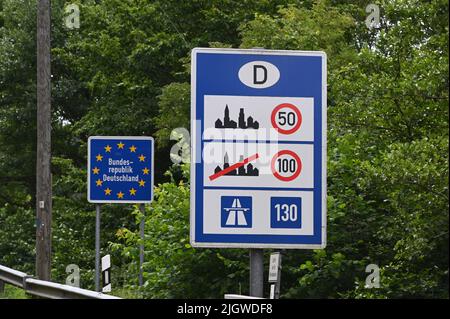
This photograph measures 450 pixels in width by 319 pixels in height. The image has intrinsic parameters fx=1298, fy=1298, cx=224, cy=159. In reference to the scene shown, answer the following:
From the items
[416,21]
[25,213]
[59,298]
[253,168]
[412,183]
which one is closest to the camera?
[253,168]

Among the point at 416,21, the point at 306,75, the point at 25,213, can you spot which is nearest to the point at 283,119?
the point at 306,75

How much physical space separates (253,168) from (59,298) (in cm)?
349

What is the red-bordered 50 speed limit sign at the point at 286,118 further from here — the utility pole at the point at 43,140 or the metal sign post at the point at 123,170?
the utility pole at the point at 43,140

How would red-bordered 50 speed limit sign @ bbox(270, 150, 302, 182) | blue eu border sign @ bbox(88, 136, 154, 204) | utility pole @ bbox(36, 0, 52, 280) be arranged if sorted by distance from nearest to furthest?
red-bordered 50 speed limit sign @ bbox(270, 150, 302, 182), blue eu border sign @ bbox(88, 136, 154, 204), utility pole @ bbox(36, 0, 52, 280)

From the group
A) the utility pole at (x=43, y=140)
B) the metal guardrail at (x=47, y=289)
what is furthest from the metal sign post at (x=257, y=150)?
the utility pole at (x=43, y=140)

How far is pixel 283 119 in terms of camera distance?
11070 mm

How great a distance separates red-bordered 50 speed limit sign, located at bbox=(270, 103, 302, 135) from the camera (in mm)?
11031

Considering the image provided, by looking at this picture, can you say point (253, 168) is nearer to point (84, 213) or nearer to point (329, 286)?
point (329, 286)

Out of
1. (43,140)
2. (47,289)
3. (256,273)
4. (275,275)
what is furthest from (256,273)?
(43,140)

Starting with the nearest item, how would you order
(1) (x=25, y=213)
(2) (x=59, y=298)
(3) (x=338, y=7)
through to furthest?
(2) (x=59, y=298) → (3) (x=338, y=7) → (1) (x=25, y=213)

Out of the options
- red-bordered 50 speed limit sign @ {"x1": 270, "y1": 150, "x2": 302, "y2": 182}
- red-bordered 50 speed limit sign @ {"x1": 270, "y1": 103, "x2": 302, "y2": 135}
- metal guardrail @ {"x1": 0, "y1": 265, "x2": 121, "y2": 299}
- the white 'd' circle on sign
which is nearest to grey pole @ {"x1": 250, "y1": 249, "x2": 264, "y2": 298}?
red-bordered 50 speed limit sign @ {"x1": 270, "y1": 150, "x2": 302, "y2": 182}

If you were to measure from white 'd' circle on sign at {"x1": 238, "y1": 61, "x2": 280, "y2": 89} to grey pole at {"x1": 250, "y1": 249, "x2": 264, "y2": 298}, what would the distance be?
4.78ft

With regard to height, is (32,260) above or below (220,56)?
below

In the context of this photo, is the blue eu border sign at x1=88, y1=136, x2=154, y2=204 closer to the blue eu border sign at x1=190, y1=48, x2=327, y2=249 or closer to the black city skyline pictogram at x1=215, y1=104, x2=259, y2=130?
the blue eu border sign at x1=190, y1=48, x2=327, y2=249
